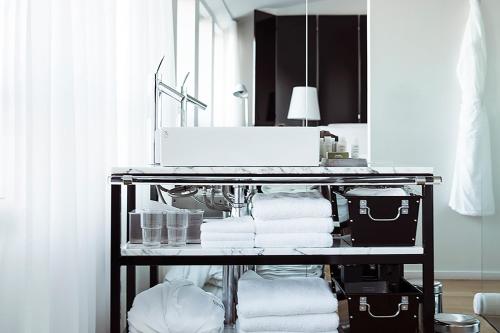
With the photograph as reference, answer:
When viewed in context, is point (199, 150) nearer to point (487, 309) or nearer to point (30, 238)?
point (30, 238)

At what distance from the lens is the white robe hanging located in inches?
150

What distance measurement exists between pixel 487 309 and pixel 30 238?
2525 millimetres

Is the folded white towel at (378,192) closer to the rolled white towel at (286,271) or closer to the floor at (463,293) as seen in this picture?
the rolled white towel at (286,271)

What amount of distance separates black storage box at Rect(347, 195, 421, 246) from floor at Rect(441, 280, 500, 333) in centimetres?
115

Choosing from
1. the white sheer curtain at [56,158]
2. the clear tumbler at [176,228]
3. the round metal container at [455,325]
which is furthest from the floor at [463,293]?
the white sheer curtain at [56,158]

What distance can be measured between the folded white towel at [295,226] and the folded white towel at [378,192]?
158 mm

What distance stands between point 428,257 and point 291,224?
48 centimetres

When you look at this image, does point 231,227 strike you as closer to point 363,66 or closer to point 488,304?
point 488,304

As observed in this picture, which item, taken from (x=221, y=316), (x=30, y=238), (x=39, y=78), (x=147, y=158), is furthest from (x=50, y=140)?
(x=147, y=158)

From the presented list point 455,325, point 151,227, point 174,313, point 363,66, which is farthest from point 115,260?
point 363,66

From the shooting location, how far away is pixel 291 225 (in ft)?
6.65

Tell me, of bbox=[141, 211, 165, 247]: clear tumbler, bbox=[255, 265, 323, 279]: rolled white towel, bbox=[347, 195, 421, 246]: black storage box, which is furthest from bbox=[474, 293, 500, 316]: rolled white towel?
bbox=[141, 211, 165, 247]: clear tumbler

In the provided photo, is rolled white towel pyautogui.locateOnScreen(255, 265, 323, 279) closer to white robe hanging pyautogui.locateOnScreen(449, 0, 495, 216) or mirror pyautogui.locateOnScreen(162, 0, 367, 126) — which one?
mirror pyautogui.locateOnScreen(162, 0, 367, 126)

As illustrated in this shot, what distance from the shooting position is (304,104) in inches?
137
